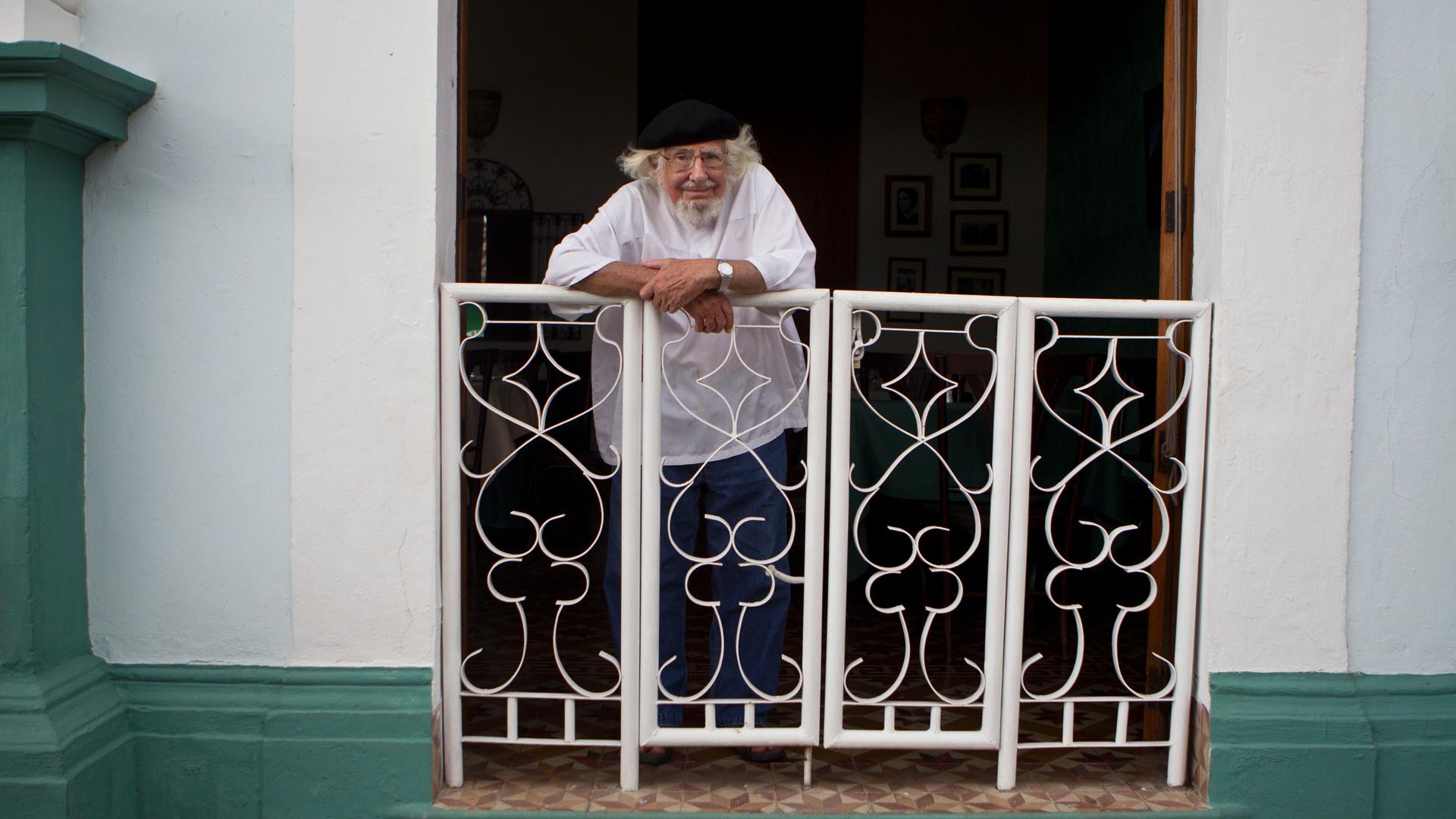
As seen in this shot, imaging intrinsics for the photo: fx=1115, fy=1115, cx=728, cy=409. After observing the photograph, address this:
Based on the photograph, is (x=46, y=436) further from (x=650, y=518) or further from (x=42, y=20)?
(x=650, y=518)

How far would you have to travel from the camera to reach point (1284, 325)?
8.51 feet

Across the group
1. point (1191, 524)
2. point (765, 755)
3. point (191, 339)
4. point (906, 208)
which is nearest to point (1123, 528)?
point (1191, 524)

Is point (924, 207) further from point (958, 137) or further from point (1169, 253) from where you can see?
point (1169, 253)

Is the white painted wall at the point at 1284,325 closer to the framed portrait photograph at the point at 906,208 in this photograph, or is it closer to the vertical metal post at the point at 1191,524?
the vertical metal post at the point at 1191,524

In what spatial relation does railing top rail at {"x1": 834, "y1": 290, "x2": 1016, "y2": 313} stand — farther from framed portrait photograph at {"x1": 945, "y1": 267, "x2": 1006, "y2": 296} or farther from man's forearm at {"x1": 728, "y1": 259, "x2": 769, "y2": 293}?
framed portrait photograph at {"x1": 945, "y1": 267, "x2": 1006, "y2": 296}

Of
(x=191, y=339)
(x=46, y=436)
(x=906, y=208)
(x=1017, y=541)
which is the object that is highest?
(x=906, y=208)

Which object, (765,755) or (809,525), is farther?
(765,755)

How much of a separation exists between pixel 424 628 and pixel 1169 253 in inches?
80.9

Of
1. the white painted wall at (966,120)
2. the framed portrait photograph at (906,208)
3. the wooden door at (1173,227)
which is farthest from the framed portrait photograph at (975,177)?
the wooden door at (1173,227)

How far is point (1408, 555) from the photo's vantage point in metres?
2.64

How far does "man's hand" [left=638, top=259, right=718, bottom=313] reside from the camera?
2.51 meters

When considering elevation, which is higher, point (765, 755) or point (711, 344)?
point (711, 344)

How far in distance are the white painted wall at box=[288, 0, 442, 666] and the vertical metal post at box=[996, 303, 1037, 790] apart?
1.36m

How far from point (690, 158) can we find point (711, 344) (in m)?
0.46
